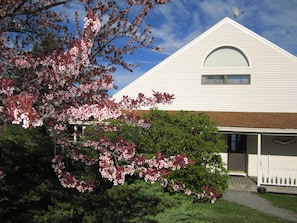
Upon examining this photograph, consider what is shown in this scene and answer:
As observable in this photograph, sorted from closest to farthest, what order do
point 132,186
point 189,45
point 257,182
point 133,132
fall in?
point 132,186
point 133,132
point 257,182
point 189,45

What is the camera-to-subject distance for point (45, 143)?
6.81 metres

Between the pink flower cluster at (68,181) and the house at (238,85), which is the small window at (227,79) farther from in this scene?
the pink flower cluster at (68,181)

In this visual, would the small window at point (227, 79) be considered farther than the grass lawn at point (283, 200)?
Yes

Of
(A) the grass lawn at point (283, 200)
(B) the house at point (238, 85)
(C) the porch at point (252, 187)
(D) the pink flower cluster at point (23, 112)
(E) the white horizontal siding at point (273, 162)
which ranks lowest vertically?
(A) the grass lawn at point (283, 200)

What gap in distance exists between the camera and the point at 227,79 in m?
14.1

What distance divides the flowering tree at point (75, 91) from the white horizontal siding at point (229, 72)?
29.5 feet

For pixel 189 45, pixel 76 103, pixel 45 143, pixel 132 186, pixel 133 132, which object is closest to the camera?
pixel 76 103

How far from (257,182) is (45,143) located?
30.1ft

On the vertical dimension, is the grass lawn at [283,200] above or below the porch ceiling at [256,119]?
below

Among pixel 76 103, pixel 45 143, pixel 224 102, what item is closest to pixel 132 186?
pixel 45 143

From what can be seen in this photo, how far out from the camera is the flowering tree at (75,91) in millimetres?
2779

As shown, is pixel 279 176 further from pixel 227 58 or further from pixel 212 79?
pixel 227 58

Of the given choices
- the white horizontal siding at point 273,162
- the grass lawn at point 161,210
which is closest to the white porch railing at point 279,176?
the white horizontal siding at point 273,162

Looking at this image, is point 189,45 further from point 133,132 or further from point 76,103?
point 76,103
